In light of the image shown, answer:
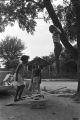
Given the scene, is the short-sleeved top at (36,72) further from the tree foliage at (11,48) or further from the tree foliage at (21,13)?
the tree foliage at (11,48)

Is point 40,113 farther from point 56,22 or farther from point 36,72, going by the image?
point 36,72

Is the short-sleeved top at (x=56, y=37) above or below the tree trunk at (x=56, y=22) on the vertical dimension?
below

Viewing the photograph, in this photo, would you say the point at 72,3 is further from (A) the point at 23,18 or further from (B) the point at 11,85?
(B) the point at 11,85

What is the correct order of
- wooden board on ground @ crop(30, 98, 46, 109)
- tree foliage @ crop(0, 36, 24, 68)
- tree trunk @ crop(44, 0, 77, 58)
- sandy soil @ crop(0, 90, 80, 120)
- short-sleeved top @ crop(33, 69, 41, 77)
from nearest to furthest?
sandy soil @ crop(0, 90, 80, 120)
wooden board on ground @ crop(30, 98, 46, 109)
tree trunk @ crop(44, 0, 77, 58)
short-sleeved top @ crop(33, 69, 41, 77)
tree foliage @ crop(0, 36, 24, 68)

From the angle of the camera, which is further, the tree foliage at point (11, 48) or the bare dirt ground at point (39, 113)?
the tree foliage at point (11, 48)

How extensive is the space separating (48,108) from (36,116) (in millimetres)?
1700

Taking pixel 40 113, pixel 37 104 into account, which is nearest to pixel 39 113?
pixel 40 113


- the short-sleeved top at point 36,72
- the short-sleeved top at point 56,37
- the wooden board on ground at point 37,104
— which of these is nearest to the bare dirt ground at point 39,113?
the wooden board on ground at point 37,104

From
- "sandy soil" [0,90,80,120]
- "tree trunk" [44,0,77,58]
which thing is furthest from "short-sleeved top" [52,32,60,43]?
"tree trunk" [44,0,77,58]

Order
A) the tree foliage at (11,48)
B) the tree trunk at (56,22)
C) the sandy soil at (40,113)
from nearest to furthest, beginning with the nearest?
1. the sandy soil at (40,113)
2. the tree trunk at (56,22)
3. the tree foliage at (11,48)

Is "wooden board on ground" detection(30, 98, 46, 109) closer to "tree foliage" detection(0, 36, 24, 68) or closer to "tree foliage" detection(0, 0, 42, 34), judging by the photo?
"tree foliage" detection(0, 0, 42, 34)

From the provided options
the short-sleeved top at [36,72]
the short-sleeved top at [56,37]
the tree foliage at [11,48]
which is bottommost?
the short-sleeved top at [36,72]

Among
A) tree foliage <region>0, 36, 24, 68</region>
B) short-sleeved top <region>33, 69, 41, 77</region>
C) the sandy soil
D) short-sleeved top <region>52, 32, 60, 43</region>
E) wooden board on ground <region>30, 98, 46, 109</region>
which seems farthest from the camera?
tree foliage <region>0, 36, 24, 68</region>

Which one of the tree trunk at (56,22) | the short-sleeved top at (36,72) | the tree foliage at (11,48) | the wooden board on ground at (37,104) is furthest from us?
the tree foliage at (11,48)
